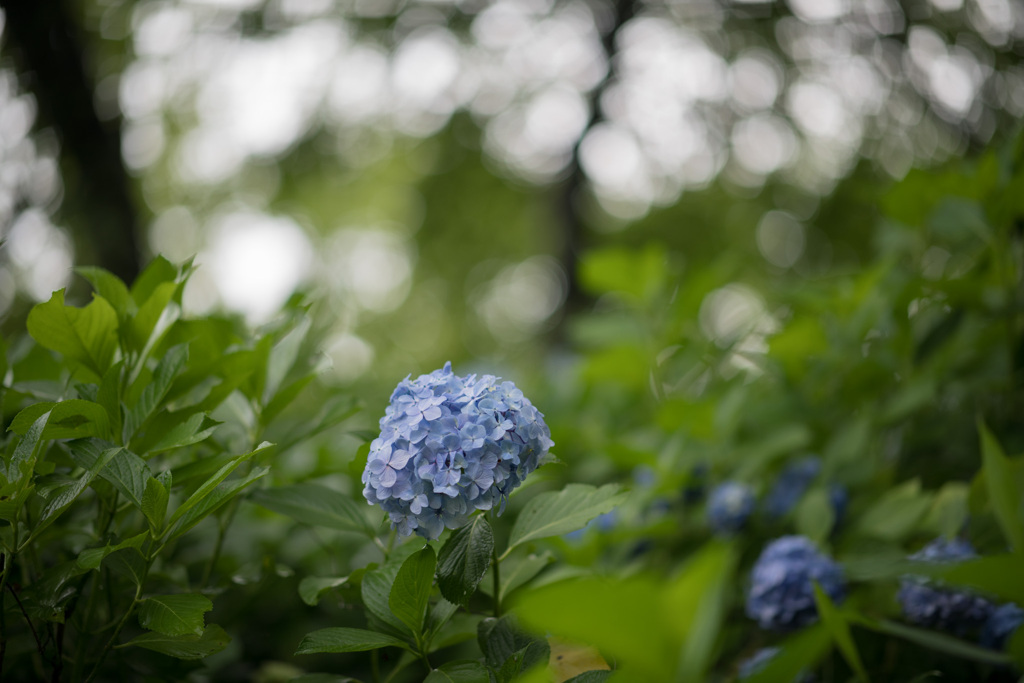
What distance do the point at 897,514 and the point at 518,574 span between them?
0.87m

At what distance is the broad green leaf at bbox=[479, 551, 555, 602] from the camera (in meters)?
0.96

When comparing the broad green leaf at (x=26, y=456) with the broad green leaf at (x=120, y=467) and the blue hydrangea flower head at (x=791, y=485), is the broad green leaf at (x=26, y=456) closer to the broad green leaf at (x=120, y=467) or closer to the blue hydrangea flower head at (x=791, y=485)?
the broad green leaf at (x=120, y=467)

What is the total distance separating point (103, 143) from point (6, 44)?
0.56 meters

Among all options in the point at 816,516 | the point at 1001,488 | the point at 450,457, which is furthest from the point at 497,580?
the point at 816,516

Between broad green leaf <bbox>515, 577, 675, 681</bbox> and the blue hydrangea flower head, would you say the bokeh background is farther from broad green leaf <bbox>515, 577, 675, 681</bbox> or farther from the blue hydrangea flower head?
broad green leaf <bbox>515, 577, 675, 681</bbox>

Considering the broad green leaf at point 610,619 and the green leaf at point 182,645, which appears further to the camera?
the green leaf at point 182,645

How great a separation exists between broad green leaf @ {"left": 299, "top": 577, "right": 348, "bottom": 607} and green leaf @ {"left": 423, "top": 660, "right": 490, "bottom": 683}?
20 centimetres

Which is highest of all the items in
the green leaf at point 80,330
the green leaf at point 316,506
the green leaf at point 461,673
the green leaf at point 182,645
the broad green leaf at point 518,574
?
the green leaf at point 80,330

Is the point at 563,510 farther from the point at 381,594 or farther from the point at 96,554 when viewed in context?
the point at 96,554

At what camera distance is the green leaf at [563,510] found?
85 centimetres

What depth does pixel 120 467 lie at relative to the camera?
831 millimetres

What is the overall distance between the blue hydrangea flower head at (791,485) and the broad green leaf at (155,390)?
1517mm

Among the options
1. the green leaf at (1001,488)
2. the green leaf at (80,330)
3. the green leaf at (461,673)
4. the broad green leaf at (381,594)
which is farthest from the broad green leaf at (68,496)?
the green leaf at (1001,488)

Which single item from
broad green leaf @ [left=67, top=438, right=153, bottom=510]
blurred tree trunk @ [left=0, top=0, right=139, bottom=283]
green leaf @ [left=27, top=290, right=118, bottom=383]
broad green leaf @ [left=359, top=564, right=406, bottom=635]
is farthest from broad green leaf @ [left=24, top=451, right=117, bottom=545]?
blurred tree trunk @ [left=0, top=0, right=139, bottom=283]
